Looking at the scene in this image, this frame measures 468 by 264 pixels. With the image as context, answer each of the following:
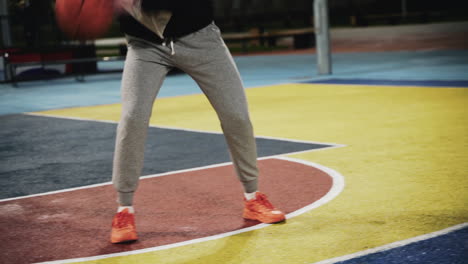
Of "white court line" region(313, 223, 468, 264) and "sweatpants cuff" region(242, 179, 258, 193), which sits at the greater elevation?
"sweatpants cuff" region(242, 179, 258, 193)

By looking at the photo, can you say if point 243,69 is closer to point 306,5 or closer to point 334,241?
point 334,241

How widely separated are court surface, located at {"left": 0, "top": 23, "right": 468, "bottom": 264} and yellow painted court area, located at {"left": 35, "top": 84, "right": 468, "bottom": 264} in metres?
0.02

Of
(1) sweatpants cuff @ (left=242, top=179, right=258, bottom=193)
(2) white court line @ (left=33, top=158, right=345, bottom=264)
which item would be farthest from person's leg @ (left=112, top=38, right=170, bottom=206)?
(1) sweatpants cuff @ (left=242, top=179, right=258, bottom=193)

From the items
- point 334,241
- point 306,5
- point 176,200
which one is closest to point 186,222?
point 176,200

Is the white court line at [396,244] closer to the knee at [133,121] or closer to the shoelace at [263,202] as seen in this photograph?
the shoelace at [263,202]

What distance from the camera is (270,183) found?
5.85 metres

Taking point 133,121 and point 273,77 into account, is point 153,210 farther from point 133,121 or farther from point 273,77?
point 273,77

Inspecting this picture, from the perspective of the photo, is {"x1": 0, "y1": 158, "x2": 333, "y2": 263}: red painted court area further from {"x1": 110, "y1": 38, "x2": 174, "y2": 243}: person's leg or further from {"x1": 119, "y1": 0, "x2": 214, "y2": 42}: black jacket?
{"x1": 119, "y1": 0, "x2": 214, "y2": 42}: black jacket

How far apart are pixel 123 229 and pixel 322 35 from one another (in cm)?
1313

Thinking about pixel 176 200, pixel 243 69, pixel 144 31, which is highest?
pixel 144 31

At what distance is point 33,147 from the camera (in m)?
8.52

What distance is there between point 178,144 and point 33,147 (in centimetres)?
172

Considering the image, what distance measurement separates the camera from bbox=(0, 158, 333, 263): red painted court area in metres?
4.42

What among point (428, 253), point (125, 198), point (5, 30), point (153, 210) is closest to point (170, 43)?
point (125, 198)
